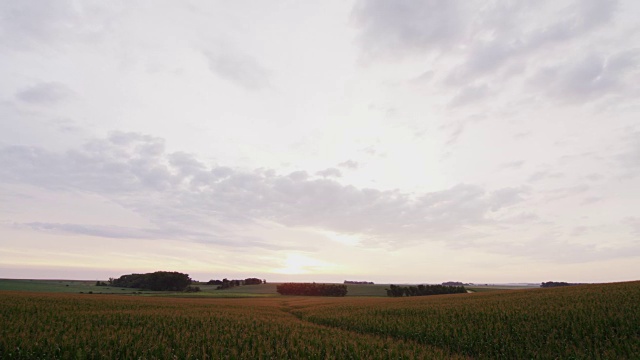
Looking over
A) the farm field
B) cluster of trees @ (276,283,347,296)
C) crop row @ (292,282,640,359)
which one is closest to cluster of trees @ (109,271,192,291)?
cluster of trees @ (276,283,347,296)

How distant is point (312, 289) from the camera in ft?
384

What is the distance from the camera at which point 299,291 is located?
392ft

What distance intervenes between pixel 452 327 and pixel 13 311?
92.9 ft

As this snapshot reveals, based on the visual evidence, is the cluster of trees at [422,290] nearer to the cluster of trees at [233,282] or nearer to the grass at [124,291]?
the grass at [124,291]

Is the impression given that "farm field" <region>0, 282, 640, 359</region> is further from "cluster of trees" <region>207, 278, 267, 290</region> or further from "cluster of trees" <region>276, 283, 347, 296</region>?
"cluster of trees" <region>207, 278, 267, 290</region>

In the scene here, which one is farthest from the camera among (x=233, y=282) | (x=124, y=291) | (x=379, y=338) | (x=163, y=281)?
(x=233, y=282)

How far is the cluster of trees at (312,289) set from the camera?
114m

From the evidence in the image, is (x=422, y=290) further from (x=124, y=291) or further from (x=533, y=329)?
(x=533, y=329)

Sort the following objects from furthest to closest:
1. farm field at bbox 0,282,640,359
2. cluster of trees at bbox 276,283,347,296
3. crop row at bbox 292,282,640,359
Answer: cluster of trees at bbox 276,283,347,296, crop row at bbox 292,282,640,359, farm field at bbox 0,282,640,359

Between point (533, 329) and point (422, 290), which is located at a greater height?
point (533, 329)

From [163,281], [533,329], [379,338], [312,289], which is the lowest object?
[312,289]

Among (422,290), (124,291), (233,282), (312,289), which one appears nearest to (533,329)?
(422,290)

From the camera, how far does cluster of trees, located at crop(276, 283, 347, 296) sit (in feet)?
373

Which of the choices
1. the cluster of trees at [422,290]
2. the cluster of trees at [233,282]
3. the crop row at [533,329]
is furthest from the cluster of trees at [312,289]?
the crop row at [533,329]
